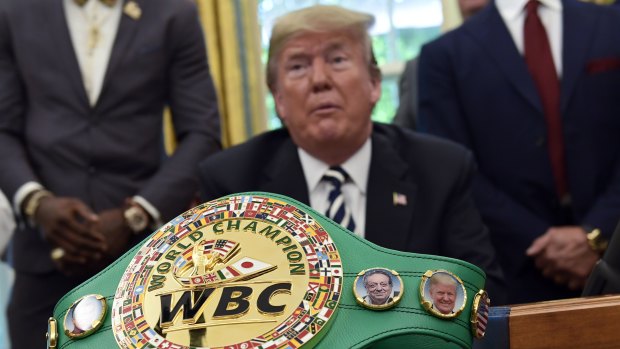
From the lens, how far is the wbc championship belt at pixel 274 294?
99cm

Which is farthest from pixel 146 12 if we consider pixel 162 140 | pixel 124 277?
pixel 124 277

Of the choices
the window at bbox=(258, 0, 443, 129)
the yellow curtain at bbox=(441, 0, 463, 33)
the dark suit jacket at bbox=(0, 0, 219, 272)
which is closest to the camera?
the dark suit jacket at bbox=(0, 0, 219, 272)

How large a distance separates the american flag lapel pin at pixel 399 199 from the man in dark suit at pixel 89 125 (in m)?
0.64

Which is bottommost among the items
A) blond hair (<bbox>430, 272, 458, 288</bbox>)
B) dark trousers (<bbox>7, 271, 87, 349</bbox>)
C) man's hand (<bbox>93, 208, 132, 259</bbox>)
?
dark trousers (<bbox>7, 271, 87, 349</bbox>)

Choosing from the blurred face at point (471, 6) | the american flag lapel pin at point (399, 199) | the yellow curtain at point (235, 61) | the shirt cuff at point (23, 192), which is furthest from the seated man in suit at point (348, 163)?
the yellow curtain at point (235, 61)

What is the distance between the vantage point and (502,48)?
2.54 meters

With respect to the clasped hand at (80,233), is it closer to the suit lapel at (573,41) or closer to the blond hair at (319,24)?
the blond hair at (319,24)

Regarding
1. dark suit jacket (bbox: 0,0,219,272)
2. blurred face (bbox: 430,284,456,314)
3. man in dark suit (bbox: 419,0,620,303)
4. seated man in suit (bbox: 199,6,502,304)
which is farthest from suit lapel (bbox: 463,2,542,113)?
blurred face (bbox: 430,284,456,314)

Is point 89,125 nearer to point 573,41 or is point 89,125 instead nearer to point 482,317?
→ point 573,41

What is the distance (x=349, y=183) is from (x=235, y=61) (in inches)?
102

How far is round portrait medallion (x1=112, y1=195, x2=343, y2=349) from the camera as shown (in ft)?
3.23

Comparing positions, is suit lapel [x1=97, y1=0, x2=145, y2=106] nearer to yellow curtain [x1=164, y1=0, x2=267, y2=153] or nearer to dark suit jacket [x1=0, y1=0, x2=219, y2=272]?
dark suit jacket [x1=0, y1=0, x2=219, y2=272]

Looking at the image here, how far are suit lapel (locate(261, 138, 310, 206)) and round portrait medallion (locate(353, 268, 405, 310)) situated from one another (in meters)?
0.97

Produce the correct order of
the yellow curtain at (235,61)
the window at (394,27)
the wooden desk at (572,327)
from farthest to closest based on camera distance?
the window at (394,27) → the yellow curtain at (235,61) → the wooden desk at (572,327)
